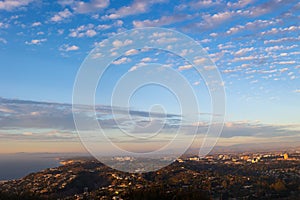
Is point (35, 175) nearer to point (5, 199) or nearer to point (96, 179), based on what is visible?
point (96, 179)

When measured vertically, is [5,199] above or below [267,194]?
above

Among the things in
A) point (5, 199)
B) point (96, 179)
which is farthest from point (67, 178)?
point (5, 199)

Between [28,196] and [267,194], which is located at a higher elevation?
[28,196]

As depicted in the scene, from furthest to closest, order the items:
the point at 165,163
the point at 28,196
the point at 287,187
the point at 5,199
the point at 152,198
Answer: the point at 165,163, the point at 287,187, the point at 28,196, the point at 5,199, the point at 152,198

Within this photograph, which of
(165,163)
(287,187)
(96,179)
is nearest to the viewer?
(287,187)

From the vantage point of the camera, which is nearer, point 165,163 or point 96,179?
point 96,179

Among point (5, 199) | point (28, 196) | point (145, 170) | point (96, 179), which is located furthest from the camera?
point (145, 170)

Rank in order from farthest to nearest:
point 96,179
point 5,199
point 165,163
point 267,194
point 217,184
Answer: point 165,163 → point 96,179 → point 217,184 → point 267,194 → point 5,199

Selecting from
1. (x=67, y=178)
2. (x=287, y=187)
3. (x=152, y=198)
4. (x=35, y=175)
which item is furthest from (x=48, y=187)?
(x=287, y=187)

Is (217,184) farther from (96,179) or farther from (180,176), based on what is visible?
(96,179)
